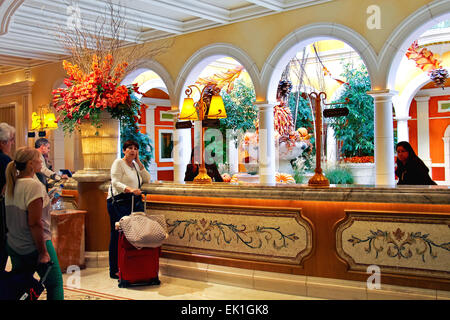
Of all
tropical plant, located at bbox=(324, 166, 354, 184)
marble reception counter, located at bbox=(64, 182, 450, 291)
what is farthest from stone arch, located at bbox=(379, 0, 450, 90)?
marble reception counter, located at bbox=(64, 182, 450, 291)

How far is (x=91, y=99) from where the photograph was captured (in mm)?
5789

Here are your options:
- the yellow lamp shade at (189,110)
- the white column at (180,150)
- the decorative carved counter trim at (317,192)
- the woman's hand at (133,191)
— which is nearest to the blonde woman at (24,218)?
the woman's hand at (133,191)

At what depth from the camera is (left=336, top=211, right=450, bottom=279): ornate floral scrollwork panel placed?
391 centimetres

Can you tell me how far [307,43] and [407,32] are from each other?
160 centimetres

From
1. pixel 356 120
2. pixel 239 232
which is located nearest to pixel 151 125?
pixel 356 120

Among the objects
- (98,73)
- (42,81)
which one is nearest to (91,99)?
(98,73)

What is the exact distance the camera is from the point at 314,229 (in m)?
4.50

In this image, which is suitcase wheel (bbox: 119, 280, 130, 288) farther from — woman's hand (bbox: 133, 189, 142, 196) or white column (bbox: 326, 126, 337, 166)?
white column (bbox: 326, 126, 337, 166)

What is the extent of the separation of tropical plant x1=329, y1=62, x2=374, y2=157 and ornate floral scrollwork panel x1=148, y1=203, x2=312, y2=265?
6.46 m

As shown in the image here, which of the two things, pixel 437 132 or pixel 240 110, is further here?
pixel 437 132

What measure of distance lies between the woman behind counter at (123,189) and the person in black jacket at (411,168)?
277 centimetres

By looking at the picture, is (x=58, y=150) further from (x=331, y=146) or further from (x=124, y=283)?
(x=124, y=283)

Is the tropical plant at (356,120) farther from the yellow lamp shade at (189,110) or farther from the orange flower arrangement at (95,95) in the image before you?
the orange flower arrangement at (95,95)
